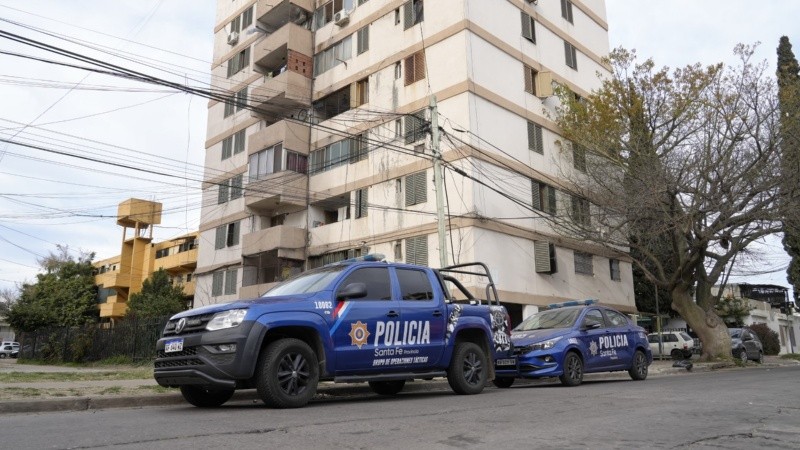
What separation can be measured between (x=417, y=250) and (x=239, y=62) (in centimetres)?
1887

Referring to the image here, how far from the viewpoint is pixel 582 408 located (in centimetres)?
750

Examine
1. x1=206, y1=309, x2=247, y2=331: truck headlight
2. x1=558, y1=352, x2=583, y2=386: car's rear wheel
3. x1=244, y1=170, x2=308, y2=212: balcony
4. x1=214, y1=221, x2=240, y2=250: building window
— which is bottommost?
x1=558, y1=352, x2=583, y2=386: car's rear wheel

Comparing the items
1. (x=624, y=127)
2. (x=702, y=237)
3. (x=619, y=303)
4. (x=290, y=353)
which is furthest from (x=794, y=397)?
(x=619, y=303)

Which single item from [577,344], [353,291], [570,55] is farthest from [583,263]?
[353,291]

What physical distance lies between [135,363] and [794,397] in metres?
19.7

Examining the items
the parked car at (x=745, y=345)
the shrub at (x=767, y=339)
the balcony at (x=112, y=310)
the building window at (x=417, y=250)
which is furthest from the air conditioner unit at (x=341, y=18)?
the shrub at (x=767, y=339)

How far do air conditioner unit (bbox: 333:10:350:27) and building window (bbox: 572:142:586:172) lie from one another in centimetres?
1200

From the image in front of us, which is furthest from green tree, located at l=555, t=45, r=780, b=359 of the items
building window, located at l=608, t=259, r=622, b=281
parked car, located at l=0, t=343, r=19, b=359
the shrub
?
parked car, located at l=0, t=343, r=19, b=359

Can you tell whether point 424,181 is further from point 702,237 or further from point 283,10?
point 283,10

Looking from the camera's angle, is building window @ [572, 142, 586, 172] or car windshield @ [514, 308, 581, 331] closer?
car windshield @ [514, 308, 581, 331]

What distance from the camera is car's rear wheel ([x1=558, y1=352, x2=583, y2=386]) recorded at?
11391 mm

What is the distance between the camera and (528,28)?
1075 inches

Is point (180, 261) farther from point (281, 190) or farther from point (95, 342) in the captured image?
point (95, 342)

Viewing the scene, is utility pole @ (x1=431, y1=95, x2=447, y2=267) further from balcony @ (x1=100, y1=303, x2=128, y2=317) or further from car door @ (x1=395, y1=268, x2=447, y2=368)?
balcony @ (x1=100, y1=303, x2=128, y2=317)
